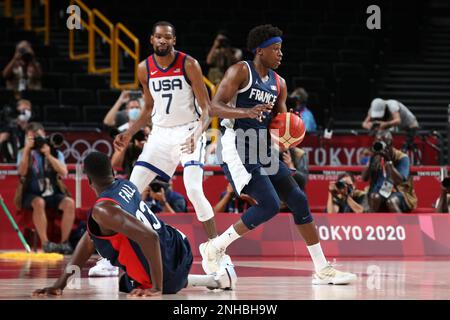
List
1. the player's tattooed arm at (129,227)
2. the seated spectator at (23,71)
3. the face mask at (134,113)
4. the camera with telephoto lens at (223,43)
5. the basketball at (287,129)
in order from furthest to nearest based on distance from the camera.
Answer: the camera with telephoto lens at (223,43)
the seated spectator at (23,71)
the face mask at (134,113)
the basketball at (287,129)
the player's tattooed arm at (129,227)

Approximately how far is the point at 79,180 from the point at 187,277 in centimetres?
589

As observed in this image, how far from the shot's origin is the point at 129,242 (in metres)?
7.09

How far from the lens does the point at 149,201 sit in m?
12.7

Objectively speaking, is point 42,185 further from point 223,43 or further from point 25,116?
point 223,43

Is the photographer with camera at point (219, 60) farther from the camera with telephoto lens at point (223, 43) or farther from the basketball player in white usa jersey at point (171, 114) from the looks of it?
the basketball player in white usa jersey at point (171, 114)

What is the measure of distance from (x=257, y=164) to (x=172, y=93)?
1293 millimetres

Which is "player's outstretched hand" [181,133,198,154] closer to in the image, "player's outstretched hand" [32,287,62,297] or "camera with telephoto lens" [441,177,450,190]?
"player's outstretched hand" [32,287,62,297]

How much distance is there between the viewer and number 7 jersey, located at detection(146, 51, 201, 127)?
9266mm

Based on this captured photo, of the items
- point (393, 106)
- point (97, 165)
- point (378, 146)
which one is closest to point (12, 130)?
point (378, 146)

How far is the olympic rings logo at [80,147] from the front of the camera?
15.1 m

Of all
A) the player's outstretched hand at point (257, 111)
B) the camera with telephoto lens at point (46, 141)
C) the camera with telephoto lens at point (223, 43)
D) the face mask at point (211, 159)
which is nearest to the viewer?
the player's outstretched hand at point (257, 111)

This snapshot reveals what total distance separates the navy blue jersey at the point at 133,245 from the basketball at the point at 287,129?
1.60 m

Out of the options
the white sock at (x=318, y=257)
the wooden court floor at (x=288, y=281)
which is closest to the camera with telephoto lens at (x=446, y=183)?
the wooden court floor at (x=288, y=281)

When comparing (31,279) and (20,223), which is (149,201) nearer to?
(20,223)
